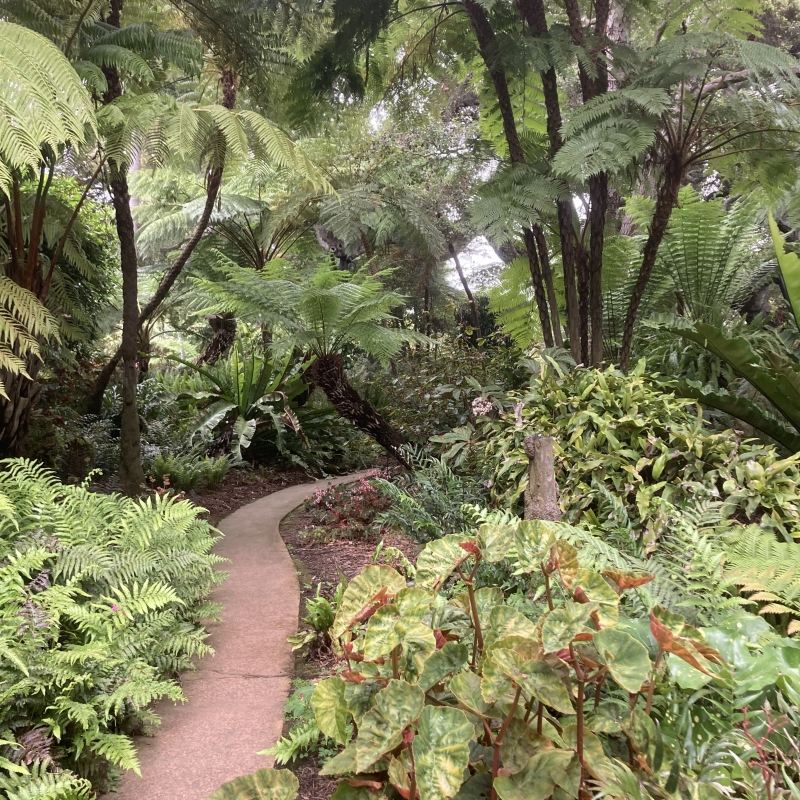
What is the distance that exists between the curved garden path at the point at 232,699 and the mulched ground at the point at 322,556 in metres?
0.07

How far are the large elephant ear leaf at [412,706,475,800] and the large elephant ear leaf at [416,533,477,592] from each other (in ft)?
0.64

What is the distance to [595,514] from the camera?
2.25m

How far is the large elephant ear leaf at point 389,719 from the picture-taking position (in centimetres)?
79

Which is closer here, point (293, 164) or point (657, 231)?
point (293, 164)

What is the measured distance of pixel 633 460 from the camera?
7.59ft

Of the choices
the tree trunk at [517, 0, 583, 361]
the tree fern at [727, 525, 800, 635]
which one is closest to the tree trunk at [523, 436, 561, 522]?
the tree fern at [727, 525, 800, 635]

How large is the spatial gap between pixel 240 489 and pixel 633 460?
10.4 feet

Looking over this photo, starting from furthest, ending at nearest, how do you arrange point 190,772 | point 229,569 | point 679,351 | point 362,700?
point 679,351 → point 229,569 → point 190,772 → point 362,700

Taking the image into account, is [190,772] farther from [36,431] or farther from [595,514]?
[36,431]

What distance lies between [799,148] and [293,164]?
2659 mm

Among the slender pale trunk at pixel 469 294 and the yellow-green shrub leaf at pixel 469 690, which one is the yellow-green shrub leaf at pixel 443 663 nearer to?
the yellow-green shrub leaf at pixel 469 690

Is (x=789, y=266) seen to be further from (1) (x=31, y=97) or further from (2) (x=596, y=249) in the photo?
(1) (x=31, y=97)

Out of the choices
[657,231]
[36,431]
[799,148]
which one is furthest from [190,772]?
[799,148]

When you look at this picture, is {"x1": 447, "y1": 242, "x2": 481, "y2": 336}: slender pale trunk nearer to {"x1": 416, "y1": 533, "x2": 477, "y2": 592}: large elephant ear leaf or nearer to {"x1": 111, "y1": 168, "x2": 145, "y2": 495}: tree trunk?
{"x1": 111, "y1": 168, "x2": 145, "y2": 495}: tree trunk
